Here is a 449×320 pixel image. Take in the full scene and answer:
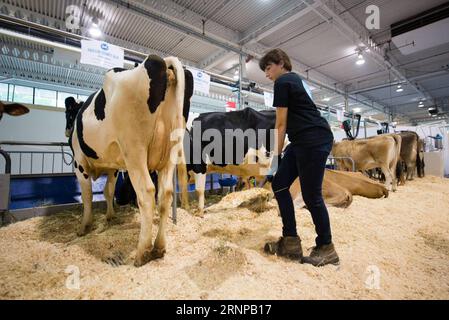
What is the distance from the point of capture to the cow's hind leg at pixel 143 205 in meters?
1.70

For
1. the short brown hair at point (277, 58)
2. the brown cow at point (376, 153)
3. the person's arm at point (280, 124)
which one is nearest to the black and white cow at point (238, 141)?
the short brown hair at point (277, 58)

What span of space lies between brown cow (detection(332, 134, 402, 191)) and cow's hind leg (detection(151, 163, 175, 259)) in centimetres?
649

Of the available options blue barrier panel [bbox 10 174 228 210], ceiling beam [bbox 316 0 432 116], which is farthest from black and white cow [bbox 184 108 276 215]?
ceiling beam [bbox 316 0 432 116]

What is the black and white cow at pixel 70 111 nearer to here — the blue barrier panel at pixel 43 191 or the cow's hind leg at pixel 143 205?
the blue barrier panel at pixel 43 191

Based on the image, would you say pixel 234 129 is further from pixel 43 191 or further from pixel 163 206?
pixel 43 191

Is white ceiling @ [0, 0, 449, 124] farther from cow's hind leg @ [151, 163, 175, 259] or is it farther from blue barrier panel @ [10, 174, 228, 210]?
cow's hind leg @ [151, 163, 175, 259]

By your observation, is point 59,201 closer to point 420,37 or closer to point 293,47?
point 293,47

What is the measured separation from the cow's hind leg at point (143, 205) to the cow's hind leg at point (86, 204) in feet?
3.91

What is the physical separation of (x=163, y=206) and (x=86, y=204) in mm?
1269

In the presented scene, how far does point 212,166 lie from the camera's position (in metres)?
4.18

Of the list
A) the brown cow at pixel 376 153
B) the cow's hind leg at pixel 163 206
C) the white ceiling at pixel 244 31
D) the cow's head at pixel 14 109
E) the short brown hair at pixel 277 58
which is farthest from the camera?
the brown cow at pixel 376 153

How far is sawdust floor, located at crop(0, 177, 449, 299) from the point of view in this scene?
1.33m

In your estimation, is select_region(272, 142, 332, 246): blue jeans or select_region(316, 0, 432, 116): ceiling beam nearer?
select_region(272, 142, 332, 246): blue jeans
